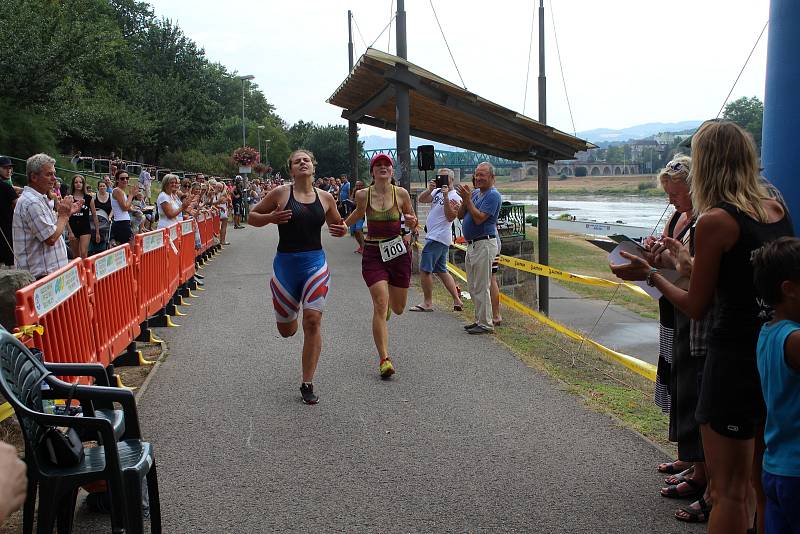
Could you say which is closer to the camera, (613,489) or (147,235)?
(613,489)

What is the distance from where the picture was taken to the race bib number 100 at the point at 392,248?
7.38 m

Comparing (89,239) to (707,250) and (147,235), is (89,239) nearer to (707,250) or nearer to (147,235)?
(147,235)

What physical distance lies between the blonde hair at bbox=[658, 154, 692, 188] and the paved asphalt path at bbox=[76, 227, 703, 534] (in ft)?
5.83

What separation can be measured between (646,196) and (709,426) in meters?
128

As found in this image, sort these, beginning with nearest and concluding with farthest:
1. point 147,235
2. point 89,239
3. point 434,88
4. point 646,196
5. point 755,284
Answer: point 755,284 < point 147,235 < point 89,239 < point 434,88 < point 646,196

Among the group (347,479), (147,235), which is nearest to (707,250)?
(347,479)

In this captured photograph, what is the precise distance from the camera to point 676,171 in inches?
172

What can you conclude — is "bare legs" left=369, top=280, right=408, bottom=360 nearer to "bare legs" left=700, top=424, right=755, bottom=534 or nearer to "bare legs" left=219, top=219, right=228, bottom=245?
"bare legs" left=700, top=424, right=755, bottom=534

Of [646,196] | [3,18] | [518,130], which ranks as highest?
[3,18]

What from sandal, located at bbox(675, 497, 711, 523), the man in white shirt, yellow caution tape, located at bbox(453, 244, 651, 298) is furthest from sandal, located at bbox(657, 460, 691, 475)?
the man in white shirt

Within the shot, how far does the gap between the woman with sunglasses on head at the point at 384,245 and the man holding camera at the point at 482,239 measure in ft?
6.19

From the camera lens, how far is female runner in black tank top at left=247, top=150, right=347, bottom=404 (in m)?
6.38

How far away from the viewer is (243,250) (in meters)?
21.1

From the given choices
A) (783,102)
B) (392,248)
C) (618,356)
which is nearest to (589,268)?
(618,356)
